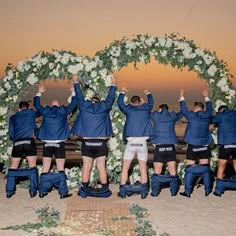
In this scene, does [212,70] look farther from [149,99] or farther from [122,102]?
[122,102]

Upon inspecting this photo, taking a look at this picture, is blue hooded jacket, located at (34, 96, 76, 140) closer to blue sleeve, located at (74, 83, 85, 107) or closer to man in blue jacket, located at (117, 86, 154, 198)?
blue sleeve, located at (74, 83, 85, 107)

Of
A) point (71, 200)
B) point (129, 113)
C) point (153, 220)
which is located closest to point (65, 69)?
point (129, 113)

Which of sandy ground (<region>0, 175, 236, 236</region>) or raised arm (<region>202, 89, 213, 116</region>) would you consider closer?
sandy ground (<region>0, 175, 236, 236</region>)

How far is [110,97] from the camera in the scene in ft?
33.7

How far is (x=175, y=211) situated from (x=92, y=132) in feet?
8.64

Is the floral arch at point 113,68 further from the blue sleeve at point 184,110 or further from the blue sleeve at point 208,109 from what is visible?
the blue sleeve at point 184,110

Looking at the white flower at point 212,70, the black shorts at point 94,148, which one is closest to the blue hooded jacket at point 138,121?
the black shorts at point 94,148

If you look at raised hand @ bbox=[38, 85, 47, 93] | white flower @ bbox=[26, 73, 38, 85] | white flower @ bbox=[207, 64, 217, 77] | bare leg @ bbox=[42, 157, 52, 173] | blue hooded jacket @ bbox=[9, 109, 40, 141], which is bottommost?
bare leg @ bbox=[42, 157, 52, 173]

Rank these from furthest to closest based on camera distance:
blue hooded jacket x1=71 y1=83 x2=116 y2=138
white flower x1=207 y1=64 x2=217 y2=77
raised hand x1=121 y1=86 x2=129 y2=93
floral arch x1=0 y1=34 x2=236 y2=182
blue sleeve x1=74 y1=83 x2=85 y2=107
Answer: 1. white flower x1=207 y1=64 x2=217 y2=77
2. floral arch x1=0 y1=34 x2=236 y2=182
3. raised hand x1=121 y1=86 x2=129 y2=93
4. blue sleeve x1=74 y1=83 x2=85 y2=107
5. blue hooded jacket x1=71 y1=83 x2=116 y2=138

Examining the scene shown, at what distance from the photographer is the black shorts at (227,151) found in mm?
10469

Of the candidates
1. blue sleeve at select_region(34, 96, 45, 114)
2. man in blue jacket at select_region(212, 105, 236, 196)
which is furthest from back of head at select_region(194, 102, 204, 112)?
blue sleeve at select_region(34, 96, 45, 114)

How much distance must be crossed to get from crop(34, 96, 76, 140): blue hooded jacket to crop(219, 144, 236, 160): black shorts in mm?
3772

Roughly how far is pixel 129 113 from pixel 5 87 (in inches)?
142

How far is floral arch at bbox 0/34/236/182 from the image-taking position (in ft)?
36.8
